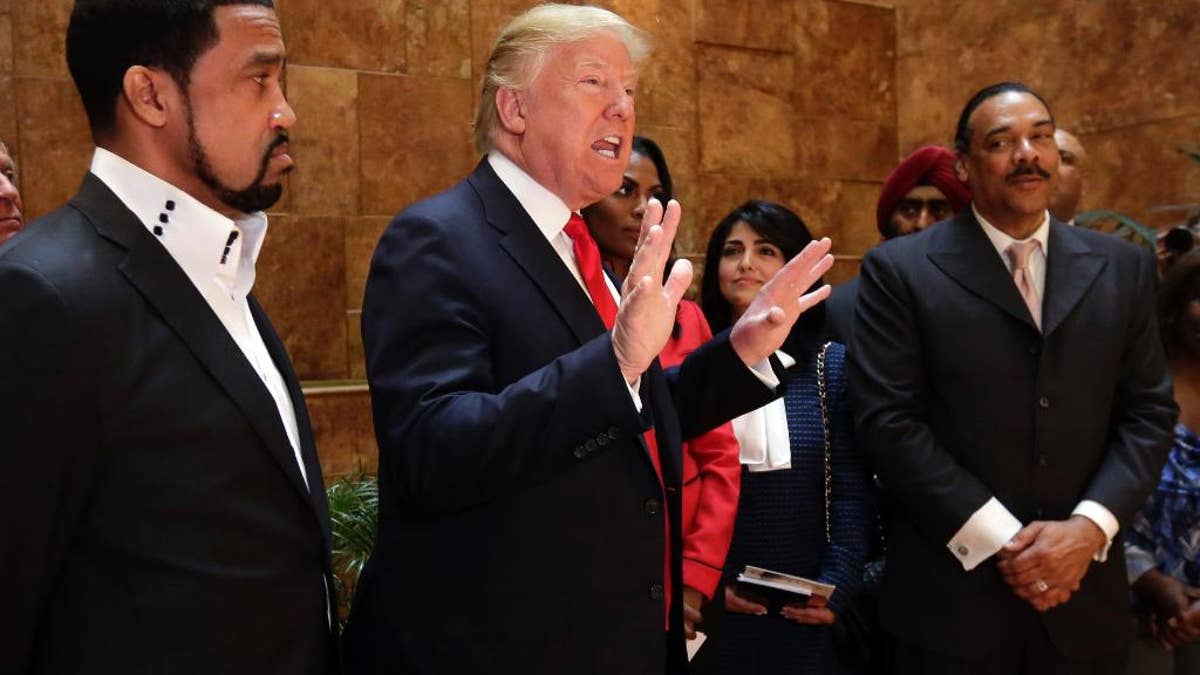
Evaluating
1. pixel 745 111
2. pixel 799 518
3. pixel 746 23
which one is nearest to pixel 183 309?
pixel 799 518

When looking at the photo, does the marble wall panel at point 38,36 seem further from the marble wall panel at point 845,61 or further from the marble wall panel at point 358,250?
the marble wall panel at point 845,61

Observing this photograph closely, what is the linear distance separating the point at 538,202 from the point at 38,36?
3340 millimetres

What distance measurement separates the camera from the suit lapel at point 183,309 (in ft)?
4.14

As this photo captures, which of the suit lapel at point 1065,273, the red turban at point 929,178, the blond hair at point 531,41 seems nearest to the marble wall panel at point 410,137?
the red turban at point 929,178

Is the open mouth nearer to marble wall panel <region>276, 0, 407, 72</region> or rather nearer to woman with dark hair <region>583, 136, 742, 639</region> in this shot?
woman with dark hair <region>583, 136, 742, 639</region>

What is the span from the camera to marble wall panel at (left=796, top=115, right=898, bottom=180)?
6031 mm

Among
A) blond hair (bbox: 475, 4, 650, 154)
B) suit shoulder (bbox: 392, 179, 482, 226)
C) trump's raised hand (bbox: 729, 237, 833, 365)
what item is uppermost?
blond hair (bbox: 475, 4, 650, 154)

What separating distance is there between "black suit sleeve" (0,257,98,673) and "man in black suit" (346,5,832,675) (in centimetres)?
43

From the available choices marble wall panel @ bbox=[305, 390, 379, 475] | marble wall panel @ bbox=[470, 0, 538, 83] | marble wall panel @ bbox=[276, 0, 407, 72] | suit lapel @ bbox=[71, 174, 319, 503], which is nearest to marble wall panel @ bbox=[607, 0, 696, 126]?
marble wall panel @ bbox=[470, 0, 538, 83]

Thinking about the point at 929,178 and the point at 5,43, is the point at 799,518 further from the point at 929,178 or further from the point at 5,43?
the point at 5,43

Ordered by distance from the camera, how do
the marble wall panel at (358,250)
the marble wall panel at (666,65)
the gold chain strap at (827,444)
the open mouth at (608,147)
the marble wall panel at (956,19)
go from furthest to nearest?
the marble wall panel at (956,19) → the marble wall panel at (666,65) → the marble wall panel at (358,250) → the gold chain strap at (827,444) → the open mouth at (608,147)

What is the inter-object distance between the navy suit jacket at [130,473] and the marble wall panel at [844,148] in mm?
5069

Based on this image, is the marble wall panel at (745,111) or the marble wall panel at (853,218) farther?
the marble wall panel at (853,218)

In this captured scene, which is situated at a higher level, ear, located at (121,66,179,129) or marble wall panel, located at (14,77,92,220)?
marble wall panel, located at (14,77,92,220)
